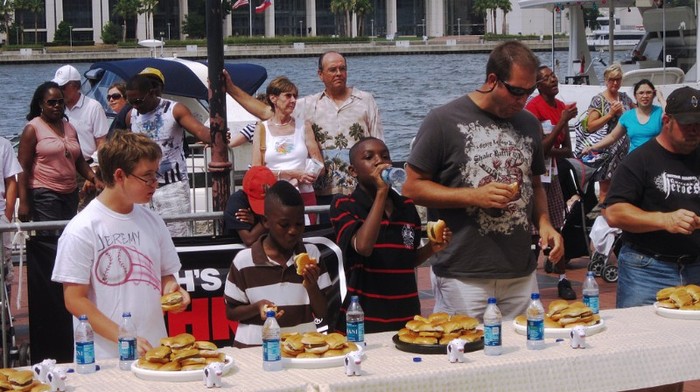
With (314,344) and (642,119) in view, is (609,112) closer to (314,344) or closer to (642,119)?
(642,119)

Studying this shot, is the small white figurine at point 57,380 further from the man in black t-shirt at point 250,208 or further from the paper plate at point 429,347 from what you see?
the man in black t-shirt at point 250,208

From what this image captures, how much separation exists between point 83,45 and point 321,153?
114 metres

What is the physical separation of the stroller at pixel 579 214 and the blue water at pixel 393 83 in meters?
16.7

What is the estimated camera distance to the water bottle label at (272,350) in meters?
4.67

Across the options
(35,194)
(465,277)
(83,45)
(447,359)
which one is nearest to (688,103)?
(465,277)

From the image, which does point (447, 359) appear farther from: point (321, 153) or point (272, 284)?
point (321, 153)

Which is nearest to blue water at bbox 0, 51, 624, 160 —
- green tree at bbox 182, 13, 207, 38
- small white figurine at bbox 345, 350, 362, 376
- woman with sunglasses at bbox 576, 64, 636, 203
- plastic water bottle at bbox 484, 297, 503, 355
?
woman with sunglasses at bbox 576, 64, 636, 203

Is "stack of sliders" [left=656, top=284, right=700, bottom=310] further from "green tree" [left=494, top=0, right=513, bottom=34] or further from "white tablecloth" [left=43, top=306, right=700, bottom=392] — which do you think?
"green tree" [left=494, top=0, right=513, bottom=34]

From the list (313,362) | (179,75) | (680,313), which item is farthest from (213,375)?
(179,75)

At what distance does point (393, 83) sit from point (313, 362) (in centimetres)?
6333

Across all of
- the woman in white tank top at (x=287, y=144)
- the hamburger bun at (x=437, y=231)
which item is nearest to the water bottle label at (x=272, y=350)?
the hamburger bun at (x=437, y=231)

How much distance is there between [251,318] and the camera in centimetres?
562

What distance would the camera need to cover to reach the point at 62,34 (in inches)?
4651

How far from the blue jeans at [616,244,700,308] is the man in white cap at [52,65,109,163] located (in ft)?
17.4
